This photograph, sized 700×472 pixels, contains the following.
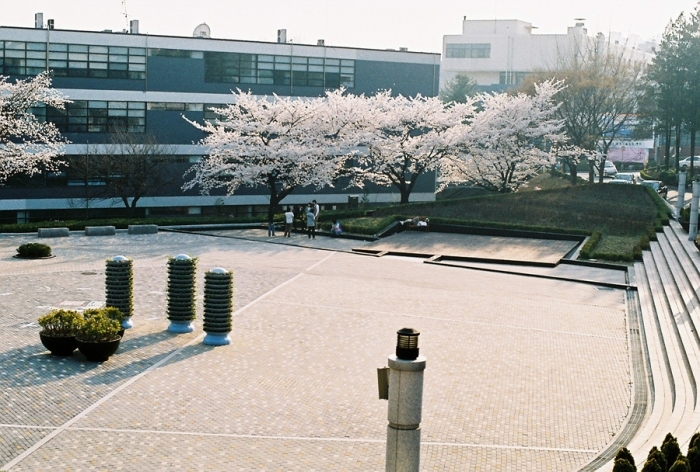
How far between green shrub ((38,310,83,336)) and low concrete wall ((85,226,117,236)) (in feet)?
73.4

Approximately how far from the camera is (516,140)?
5569 centimetres

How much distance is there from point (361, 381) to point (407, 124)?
38.0 m

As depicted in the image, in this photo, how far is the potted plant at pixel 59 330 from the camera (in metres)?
17.6

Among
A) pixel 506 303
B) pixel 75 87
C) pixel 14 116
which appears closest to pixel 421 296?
pixel 506 303

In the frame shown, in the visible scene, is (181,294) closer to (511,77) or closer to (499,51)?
(511,77)

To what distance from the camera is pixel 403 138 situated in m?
52.8

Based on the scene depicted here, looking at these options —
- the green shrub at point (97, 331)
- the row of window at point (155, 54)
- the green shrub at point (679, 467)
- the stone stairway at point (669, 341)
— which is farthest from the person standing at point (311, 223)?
the green shrub at point (679, 467)

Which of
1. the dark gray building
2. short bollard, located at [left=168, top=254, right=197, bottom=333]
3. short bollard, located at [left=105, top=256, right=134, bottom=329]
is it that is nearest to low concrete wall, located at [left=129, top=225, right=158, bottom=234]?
the dark gray building

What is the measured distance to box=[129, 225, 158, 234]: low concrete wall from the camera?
40750 mm

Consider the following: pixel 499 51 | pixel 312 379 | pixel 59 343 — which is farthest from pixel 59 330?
pixel 499 51

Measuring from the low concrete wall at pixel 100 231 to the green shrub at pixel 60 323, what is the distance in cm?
2238

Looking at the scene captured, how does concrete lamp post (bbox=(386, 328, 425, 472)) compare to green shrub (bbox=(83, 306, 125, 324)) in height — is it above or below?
above

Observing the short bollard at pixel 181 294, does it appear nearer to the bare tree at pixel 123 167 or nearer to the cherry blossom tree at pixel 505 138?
the bare tree at pixel 123 167

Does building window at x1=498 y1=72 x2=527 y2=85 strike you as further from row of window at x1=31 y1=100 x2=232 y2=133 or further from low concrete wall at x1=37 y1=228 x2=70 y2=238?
low concrete wall at x1=37 y1=228 x2=70 y2=238
